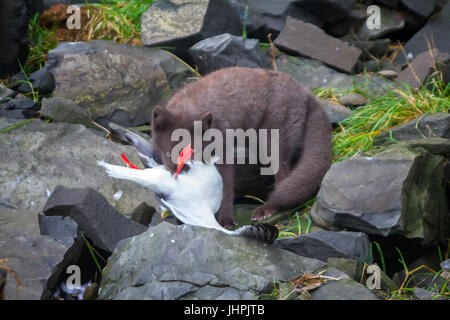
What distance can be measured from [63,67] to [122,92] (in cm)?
69

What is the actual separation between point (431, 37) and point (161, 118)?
4.34 meters

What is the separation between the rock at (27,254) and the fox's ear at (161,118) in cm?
125

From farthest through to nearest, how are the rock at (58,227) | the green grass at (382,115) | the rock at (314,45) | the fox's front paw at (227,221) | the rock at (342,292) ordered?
the rock at (314,45) < the green grass at (382,115) < the fox's front paw at (227,221) < the rock at (58,227) < the rock at (342,292)

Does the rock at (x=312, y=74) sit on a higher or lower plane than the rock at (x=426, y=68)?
lower

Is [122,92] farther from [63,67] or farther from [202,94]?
[202,94]

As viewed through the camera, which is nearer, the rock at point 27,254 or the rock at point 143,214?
the rock at point 27,254

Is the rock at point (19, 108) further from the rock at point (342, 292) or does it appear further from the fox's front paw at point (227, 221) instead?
the rock at point (342, 292)

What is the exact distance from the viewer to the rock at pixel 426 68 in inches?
230

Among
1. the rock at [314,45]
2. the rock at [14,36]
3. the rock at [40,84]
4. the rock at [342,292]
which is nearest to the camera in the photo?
the rock at [342,292]

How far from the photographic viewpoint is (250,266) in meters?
3.03

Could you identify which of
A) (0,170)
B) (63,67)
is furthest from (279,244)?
(63,67)

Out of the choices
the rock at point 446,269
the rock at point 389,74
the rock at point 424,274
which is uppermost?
the rock at point 389,74

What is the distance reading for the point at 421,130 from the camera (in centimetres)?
485

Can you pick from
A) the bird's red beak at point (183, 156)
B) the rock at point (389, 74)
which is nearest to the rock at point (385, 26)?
the rock at point (389, 74)
